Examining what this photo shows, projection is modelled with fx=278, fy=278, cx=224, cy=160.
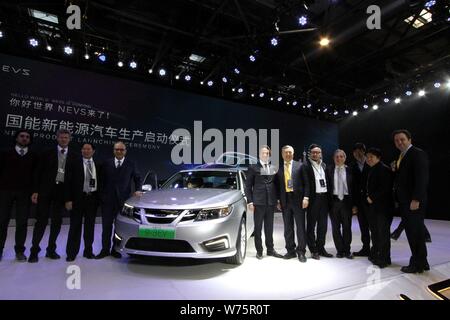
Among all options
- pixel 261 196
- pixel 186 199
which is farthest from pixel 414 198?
pixel 186 199

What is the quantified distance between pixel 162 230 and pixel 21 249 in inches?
77.0

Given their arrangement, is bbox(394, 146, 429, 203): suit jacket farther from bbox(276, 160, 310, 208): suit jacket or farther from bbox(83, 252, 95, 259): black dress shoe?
bbox(83, 252, 95, 259): black dress shoe

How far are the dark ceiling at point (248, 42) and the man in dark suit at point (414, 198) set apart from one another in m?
3.48

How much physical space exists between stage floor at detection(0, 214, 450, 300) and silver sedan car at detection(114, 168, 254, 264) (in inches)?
10.0

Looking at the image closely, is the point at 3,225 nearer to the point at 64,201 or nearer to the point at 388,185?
the point at 64,201

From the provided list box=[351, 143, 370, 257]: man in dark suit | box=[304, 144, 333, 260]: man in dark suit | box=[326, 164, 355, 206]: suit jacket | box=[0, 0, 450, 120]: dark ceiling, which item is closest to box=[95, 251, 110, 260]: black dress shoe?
box=[304, 144, 333, 260]: man in dark suit

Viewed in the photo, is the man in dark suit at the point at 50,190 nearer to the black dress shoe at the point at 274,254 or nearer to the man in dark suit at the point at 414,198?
the black dress shoe at the point at 274,254

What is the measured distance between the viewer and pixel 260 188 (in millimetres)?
3523

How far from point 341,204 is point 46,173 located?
370 cm

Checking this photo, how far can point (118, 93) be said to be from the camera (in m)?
7.03

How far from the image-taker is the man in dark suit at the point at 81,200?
10.8 feet

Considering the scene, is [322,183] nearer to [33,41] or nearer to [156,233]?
[156,233]

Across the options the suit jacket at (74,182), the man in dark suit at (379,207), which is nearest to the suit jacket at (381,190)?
the man in dark suit at (379,207)

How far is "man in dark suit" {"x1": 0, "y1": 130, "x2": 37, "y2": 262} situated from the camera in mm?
3271
